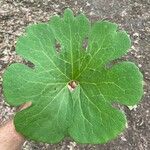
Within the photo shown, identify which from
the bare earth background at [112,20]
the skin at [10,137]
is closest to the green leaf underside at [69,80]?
the skin at [10,137]

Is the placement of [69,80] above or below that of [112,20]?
above

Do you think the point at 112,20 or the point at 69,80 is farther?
the point at 112,20

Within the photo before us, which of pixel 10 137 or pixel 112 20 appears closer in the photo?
pixel 10 137

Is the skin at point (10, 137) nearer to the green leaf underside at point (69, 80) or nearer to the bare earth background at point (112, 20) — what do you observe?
the green leaf underside at point (69, 80)

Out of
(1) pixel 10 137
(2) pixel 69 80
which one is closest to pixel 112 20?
(2) pixel 69 80

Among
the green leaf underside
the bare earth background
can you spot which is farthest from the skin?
the bare earth background

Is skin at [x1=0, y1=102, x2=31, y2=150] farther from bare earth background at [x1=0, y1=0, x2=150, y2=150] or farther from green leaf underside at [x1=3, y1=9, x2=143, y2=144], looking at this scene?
bare earth background at [x1=0, y1=0, x2=150, y2=150]

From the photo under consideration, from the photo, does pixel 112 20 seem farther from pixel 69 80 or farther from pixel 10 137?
pixel 10 137
